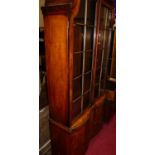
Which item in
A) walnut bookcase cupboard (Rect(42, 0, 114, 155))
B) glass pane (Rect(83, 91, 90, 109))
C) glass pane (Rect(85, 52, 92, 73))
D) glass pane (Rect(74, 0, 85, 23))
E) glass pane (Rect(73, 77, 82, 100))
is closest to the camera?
walnut bookcase cupboard (Rect(42, 0, 114, 155))

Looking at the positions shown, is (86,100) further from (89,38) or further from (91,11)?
(91,11)

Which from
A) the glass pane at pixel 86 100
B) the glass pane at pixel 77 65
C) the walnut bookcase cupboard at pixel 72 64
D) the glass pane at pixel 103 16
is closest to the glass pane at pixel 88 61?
the walnut bookcase cupboard at pixel 72 64

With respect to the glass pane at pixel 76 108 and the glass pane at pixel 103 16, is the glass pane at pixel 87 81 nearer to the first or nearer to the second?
the glass pane at pixel 76 108

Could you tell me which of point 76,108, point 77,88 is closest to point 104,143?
point 76,108

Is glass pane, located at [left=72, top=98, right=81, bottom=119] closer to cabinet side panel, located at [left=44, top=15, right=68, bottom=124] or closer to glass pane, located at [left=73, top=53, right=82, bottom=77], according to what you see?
cabinet side panel, located at [left=44, top=15, right=68, bottom=124]

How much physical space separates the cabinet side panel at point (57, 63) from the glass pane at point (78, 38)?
234 mm

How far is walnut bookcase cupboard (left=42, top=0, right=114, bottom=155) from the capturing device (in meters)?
1.27

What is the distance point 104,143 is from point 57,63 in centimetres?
147

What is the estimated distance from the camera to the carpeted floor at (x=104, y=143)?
208 cm

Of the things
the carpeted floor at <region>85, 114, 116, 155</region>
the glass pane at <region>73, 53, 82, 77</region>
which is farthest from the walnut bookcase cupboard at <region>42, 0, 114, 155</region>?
the carpeted floor at <region>85, 114, 116, 155</region>

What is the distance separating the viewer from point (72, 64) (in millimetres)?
1351
